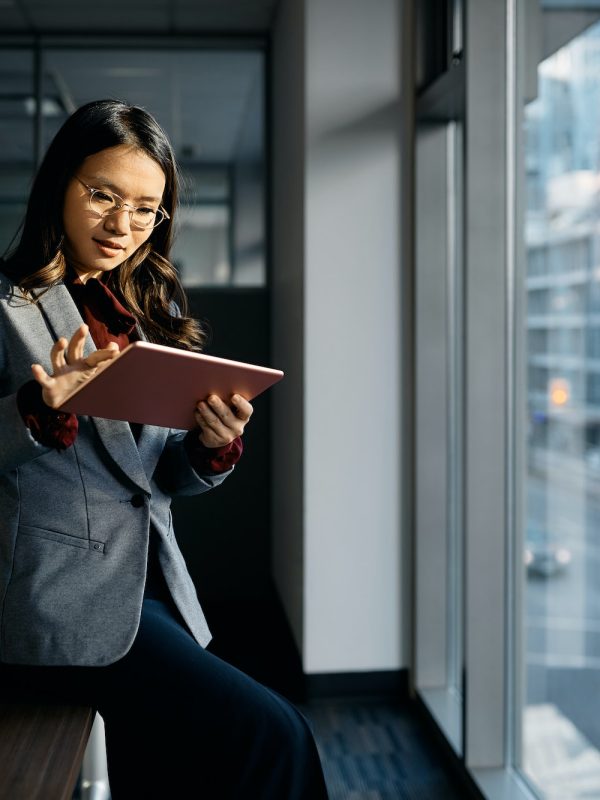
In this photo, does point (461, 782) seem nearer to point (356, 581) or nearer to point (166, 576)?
point (356, 581)

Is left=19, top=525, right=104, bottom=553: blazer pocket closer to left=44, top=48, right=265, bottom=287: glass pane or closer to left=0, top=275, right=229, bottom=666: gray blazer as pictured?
left=0, top=275, right=229, bottom=666: gray blazer

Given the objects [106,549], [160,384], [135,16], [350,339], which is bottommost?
[106,549]

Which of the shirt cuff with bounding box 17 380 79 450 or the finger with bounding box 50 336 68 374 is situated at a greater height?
the finger with bounding box 50 336 68 374

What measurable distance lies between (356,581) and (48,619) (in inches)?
72.8

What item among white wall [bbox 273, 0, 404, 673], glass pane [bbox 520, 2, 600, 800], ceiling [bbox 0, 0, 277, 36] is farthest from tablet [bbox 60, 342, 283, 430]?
ceiling [bbox 0, 0, 277, 36]

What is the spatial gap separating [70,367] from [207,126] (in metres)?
3.06

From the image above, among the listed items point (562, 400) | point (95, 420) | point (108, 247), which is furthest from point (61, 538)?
point (562, 400)

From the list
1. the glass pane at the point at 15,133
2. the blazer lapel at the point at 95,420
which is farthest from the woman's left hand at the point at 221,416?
the glass pane at the point at 15,133

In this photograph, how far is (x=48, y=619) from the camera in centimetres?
115

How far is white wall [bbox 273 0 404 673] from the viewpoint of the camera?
282 cm

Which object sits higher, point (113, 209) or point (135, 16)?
point (135, 16)

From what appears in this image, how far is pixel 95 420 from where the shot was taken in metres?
1.20

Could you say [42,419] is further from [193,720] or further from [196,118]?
[196,118]

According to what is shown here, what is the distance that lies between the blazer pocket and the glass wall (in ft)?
9.01
